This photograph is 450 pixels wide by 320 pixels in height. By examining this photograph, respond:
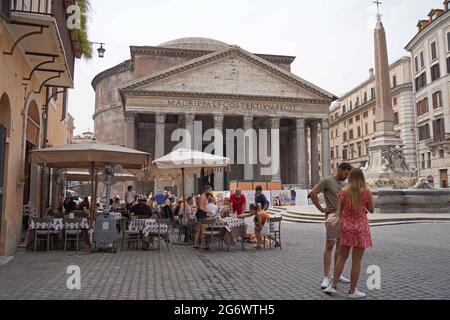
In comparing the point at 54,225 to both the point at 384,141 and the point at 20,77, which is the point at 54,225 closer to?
the point at 20,77

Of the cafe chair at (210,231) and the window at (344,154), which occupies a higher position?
the window at (344,154)

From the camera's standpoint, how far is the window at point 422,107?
35575 mm

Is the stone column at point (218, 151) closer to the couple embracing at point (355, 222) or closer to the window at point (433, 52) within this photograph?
the window at point (433, 52)

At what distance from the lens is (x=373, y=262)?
695cm

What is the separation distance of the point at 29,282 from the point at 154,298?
2084 millimetres

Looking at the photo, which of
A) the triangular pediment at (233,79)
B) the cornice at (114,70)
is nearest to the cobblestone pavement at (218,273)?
the triangular pediment at (233,79)

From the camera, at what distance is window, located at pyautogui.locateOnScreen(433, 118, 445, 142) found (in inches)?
1276

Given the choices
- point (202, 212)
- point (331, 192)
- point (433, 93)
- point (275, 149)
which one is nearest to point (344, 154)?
point (433, 93)

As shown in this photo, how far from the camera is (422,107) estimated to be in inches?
1436

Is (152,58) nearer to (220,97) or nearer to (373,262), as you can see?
(220,97)

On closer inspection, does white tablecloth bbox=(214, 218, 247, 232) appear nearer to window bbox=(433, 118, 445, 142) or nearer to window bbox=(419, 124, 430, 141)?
window bbox=(433, 118, 445, 142)

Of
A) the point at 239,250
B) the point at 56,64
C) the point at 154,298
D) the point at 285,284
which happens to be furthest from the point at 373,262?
the point at 56,64

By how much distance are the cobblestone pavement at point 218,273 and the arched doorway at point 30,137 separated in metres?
3.46

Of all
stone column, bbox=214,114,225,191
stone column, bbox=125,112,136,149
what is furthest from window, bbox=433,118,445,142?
stone column, bbox=125,112,136,149
